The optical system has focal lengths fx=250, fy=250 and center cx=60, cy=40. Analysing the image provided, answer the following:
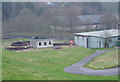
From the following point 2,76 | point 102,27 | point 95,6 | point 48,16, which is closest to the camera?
point 2,76

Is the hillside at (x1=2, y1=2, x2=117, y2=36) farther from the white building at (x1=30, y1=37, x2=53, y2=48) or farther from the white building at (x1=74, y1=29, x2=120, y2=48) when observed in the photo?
the white building at (x1=74, y1=29, x2=120, y2=48)

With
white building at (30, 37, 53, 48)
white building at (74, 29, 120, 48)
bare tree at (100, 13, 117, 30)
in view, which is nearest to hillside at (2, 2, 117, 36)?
bare tree at (100, 13, 117, 30)

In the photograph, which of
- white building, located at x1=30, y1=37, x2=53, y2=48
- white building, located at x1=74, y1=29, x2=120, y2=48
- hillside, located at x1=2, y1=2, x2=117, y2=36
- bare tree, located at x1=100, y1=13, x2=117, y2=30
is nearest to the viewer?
white building, located at x1=30, y1=37, x2=53, y2=48

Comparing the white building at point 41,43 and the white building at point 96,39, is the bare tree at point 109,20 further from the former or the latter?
the white building at point 41,43

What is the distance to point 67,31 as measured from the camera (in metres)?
33.6

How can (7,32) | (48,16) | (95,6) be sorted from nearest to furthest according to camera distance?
1. (7,32)
2. (48,16)
3. (95,6)

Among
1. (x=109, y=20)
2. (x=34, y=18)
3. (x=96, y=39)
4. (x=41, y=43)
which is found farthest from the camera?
(x=109, y=20)

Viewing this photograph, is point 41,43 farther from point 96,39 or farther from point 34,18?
point 34,18

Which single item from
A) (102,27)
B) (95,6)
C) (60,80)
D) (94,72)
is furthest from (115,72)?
(95,6)

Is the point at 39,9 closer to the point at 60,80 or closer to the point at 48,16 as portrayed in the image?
the point at 48,16

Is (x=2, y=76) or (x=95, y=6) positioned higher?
(x=95, y=6)

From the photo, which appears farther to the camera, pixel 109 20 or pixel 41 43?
pixel 109 20

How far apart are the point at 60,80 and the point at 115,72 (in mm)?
2794

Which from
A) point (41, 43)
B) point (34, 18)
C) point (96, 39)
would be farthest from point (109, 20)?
point (41, 43)
